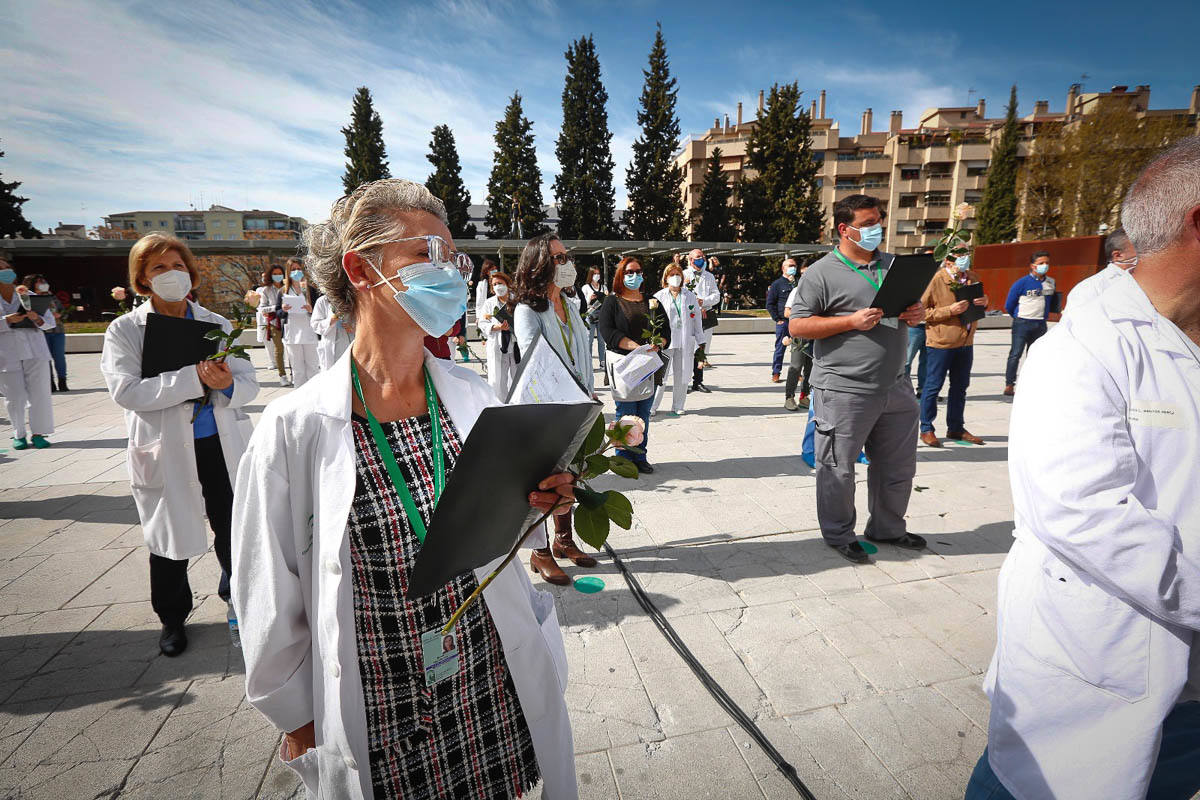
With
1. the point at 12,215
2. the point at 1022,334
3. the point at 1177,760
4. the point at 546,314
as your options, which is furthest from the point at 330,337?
the point at 12,215

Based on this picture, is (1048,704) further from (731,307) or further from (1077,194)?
(1077,194)

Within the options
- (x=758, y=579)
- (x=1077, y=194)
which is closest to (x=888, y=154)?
(x=1077, y=194)

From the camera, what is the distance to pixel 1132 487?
Answer: 4.11 ft

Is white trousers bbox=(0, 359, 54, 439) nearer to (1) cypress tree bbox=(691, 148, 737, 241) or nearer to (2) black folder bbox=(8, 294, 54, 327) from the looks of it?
(2) black folder bbox=(8, 294, 54, 327)

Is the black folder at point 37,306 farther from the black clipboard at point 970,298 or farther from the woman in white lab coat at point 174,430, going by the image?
the black clipboard at point 970,298

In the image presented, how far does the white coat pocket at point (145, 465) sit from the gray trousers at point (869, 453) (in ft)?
12.9

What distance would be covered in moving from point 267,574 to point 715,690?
2.09 meters

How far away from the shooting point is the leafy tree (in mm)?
33969

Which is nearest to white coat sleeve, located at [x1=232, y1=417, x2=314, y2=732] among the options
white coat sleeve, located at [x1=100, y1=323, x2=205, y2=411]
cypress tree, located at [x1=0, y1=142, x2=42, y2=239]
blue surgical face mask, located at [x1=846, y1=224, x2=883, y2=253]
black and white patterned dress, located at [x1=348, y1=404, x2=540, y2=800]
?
black and white patterned dress, located at [x1=348, y1=404, x2=540, y2=800]

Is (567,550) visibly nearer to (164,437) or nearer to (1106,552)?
(164,437)

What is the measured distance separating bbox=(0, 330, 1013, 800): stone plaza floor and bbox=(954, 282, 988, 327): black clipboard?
2.05 m

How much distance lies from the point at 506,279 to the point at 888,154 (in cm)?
5882

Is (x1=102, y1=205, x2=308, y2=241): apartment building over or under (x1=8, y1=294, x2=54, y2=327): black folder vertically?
over

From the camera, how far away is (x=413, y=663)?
4.67 feet
